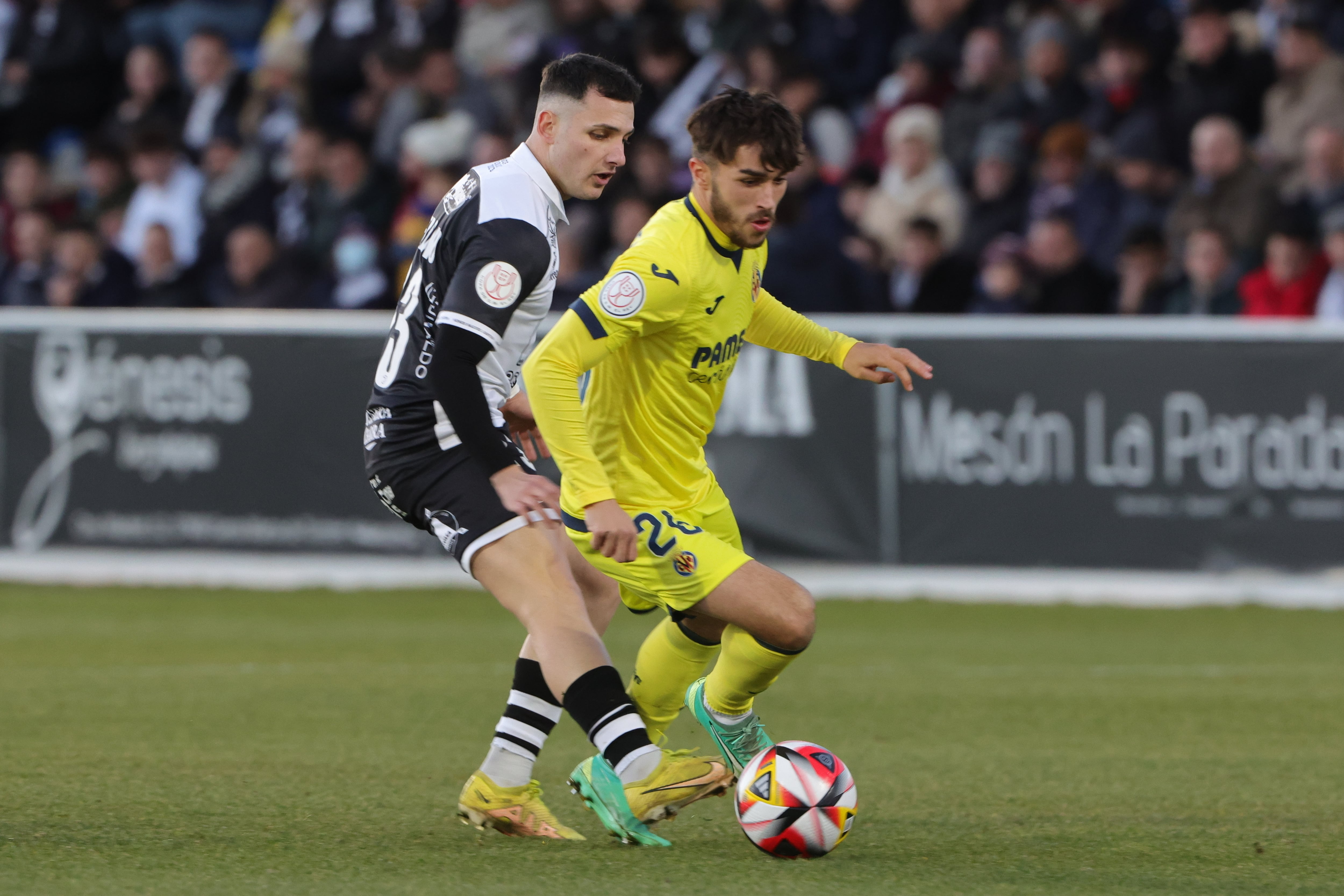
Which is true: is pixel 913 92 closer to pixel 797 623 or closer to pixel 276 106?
pixel 276 106

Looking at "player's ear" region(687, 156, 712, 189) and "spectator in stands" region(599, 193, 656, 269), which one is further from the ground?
"player's ear" region(687, 156, 712, 189)

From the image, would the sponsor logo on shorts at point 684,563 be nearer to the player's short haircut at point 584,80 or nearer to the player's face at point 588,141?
the player's face at point 588,141

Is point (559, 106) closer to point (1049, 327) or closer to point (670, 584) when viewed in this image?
point (670, 584)

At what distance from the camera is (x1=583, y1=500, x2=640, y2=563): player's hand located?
15.1 feet

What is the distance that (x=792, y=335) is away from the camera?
5637 millimetres

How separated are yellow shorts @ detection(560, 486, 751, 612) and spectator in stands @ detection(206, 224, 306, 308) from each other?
9027mm

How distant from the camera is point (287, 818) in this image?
5242mm

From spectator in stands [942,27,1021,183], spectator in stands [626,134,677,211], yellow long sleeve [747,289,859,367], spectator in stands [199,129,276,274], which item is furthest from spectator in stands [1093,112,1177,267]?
yellow long sleeve [747,289,859,367]

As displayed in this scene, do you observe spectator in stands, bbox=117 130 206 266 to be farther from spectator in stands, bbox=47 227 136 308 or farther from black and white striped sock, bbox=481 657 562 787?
black and white striped sock, bbox=481 657 562 787

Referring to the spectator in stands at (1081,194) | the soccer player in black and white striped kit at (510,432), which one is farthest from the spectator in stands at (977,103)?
the soccer player in black and white striped kit at (510,432)

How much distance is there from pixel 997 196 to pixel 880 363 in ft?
25.9

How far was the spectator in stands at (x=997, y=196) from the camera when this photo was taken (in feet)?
42.4

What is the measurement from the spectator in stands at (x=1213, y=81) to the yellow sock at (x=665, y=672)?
8.59m

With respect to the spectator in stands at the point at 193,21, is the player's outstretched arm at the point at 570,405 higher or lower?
lower
